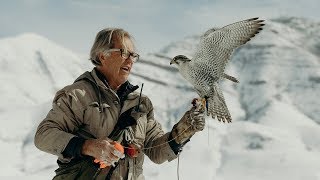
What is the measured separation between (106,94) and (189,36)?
160288 millimetres

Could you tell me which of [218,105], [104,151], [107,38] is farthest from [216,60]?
[104,151]

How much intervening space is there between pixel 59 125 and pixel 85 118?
0.52 feet

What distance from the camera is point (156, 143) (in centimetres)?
405

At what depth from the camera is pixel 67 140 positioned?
3.53m


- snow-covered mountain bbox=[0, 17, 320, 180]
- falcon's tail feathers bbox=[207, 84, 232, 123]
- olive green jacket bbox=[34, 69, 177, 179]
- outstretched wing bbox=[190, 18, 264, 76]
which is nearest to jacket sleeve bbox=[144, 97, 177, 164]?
olive green jacket bbox=[34, 69, 177, 179]

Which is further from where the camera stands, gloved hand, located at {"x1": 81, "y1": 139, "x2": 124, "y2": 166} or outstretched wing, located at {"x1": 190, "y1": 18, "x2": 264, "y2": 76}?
outstretched wing, located at {"x1": 190, "y1": 18, "x2": 264, "y2": 76}

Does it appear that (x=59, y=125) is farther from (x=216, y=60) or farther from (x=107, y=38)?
(x=216, y=60)

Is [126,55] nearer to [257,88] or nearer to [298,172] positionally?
[298,172]

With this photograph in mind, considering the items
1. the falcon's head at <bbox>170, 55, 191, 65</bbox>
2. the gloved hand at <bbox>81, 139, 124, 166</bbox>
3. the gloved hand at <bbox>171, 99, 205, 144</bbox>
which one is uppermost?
the gloved hand at <bbox>81, 139, 124, 166</bbox>

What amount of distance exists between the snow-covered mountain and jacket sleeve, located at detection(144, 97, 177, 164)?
3179 inches

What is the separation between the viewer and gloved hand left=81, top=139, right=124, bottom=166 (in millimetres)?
3402

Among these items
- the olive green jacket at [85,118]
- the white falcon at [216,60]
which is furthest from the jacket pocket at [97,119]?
the white falcon at [216,60]

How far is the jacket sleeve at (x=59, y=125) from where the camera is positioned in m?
3.54

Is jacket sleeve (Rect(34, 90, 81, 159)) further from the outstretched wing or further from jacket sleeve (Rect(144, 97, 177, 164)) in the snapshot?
the outstretched wing
